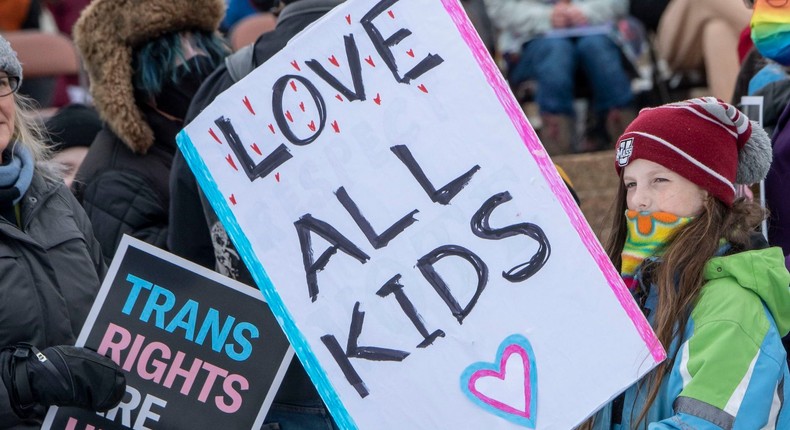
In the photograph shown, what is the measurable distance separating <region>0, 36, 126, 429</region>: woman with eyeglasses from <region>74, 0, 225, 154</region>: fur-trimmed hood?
0.54m

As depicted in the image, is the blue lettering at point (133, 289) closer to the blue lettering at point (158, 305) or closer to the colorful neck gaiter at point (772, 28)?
the blue lettering at point (158, 305)

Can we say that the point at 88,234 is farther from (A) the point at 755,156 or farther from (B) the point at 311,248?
(A) the point at 755,156

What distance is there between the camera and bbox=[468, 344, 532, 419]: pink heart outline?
2033 mm

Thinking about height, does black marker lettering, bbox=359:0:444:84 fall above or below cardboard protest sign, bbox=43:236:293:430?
above

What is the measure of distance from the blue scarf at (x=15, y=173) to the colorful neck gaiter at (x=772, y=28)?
1.85 m

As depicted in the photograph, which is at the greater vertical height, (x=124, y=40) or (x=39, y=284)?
(x=124, y=40)

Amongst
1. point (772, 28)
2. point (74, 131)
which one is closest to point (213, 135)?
point (772, 28)

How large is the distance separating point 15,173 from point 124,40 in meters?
0.92

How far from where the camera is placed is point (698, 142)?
2285mm

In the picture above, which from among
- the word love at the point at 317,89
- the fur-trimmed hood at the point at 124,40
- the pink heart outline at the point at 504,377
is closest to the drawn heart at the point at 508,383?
the pink heart outline at the point at 504,377

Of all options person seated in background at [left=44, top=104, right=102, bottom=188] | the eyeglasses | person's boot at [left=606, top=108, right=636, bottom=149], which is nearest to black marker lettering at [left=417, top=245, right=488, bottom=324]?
the eyeglasses

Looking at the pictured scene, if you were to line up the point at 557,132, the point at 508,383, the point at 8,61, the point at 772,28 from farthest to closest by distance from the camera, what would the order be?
the point at 557,132, the point at 772,28, the point at 8,61, the point at 508,383

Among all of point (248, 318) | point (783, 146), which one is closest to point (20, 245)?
point (248, 318)

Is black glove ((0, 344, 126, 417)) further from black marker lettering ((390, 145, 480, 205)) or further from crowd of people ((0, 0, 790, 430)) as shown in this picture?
black marker lettering ((390, 145, 480, 205))
